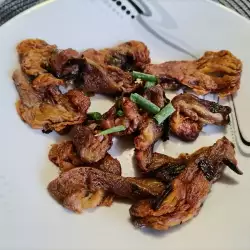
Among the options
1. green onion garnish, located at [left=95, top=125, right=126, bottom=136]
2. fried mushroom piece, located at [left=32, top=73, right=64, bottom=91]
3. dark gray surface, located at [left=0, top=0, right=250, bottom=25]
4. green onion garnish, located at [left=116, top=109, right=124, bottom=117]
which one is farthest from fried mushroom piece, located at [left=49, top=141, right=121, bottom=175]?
dark gray surface, located at [left=0, top=0, right=250, bottom=25]

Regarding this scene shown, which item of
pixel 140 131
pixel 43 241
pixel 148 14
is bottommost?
pixel 43 241

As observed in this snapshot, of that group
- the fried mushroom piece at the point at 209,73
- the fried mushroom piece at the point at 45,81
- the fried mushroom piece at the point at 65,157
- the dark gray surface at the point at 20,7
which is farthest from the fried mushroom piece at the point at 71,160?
the dark gray surface at the point at 20,7

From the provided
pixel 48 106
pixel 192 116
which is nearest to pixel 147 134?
pixel 192 116

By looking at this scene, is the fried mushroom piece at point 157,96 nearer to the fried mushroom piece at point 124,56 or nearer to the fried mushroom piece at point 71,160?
the fried mushroom piece at point 124,56

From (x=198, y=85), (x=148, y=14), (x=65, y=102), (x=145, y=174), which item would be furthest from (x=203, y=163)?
(x=148, y=14)

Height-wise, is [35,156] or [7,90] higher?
[7,90]

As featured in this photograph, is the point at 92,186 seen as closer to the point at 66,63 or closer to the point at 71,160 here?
the point at 71,160

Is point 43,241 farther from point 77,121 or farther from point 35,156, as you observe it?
point 77,121
